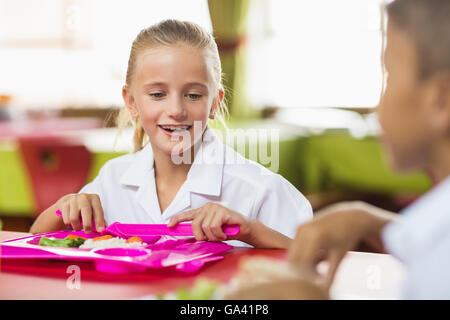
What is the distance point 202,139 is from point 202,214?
14cm

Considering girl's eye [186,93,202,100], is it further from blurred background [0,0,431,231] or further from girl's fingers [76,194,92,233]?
blurred background [0,0,431,231]

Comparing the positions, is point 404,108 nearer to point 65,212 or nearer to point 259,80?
point 65,212

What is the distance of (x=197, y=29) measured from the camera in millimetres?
595

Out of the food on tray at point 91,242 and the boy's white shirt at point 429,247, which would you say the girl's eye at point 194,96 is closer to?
the food on tray at point 91,242

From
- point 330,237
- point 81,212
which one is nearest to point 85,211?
point 81,212

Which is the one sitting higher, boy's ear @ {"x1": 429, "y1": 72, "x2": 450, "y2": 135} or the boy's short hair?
the boy's short hair

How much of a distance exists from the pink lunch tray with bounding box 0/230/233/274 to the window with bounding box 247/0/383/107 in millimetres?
1887

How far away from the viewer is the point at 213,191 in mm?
592

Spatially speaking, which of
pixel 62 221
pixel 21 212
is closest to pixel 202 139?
pixel 62 221

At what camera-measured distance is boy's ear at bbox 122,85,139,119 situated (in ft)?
1.97

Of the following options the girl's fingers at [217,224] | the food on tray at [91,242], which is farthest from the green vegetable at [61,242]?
the girl's fingers at [217,224]

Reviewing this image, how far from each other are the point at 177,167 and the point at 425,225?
371mm

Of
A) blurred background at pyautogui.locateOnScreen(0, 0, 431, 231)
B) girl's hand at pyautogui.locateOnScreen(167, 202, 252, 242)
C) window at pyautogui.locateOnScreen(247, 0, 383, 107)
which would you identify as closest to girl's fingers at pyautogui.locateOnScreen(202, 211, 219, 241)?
girl's hand at pyautogui.locateOnScreen(167, 202, 252, 242)
